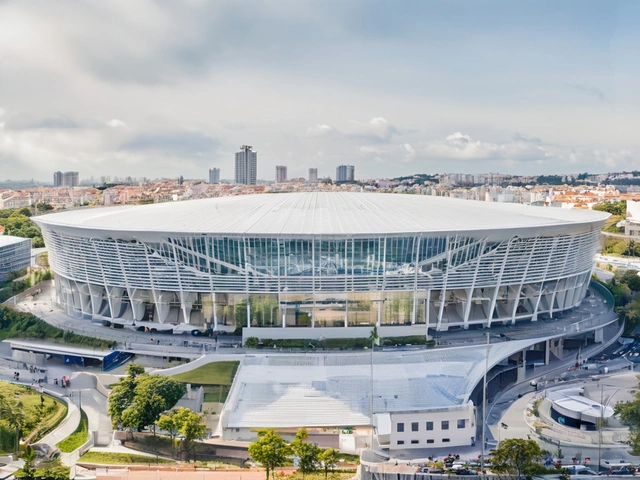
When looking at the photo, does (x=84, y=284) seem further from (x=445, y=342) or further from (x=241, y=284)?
(x=445, y=342)

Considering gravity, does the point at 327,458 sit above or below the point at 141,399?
above

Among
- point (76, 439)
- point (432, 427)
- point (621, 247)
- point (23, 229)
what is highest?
point (23, 229)

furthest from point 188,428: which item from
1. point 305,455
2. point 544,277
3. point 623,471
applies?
point 544,277

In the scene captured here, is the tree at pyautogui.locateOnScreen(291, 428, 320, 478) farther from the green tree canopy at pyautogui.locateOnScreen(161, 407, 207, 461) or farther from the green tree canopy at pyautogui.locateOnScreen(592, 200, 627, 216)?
the green tree canopy at pyautogui.locateOnScreen(592, 200, 627, 216)

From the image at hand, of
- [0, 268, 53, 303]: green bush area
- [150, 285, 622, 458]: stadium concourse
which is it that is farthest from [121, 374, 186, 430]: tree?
[0, 268, 53, 303]: green bush area

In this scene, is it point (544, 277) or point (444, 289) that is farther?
point (544, 277)

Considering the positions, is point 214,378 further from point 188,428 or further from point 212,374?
point 188,428

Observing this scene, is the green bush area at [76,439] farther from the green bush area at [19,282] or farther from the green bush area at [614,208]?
the green bush area at [614,208]
